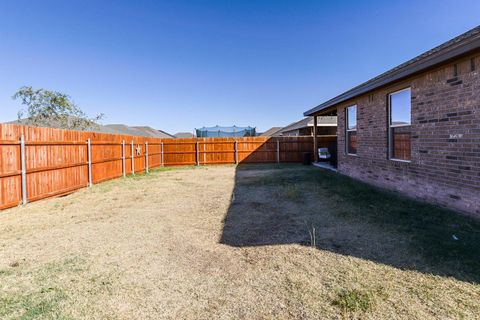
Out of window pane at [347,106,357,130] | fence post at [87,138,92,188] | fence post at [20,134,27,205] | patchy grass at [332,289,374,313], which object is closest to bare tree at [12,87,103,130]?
fence post at [87,138,92,188]

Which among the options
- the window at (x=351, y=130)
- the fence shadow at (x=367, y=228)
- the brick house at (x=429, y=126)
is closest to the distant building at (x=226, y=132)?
the window at (x=351, y=130)

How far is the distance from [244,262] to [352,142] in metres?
7.87

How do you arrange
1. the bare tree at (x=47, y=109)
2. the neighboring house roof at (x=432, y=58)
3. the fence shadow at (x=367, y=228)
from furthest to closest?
the bare tree at (x=47, y=109) → the neighboring house roof at (x=432, y=58) → the fence shadow at (x=367, y=228)

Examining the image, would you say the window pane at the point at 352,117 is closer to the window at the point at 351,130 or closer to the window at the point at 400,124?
the window at the point at 351,130

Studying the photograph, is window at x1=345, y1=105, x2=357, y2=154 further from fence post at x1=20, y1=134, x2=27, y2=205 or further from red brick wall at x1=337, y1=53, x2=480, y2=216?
fence post at x1=20, y1=134, x2=27, y2=205

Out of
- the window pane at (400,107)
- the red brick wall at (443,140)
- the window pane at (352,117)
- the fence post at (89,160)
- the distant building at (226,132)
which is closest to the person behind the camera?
the red brick wall at (443,140)

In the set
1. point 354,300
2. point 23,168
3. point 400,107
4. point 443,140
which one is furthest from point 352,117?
point 23,168

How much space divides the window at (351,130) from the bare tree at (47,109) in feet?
75.5

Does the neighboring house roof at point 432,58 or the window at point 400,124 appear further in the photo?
the window at point 400,124

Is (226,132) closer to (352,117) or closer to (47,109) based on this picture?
(47,109)

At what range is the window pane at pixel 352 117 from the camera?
364 inches

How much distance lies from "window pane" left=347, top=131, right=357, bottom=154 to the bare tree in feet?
76.0

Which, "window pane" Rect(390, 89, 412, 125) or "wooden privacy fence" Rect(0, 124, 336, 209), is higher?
"window pane" Rect(390, 89, 412, 125)

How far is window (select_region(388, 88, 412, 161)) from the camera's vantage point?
6.32 meters
